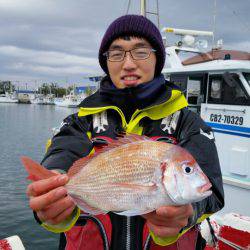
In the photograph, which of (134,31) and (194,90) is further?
(194,90)

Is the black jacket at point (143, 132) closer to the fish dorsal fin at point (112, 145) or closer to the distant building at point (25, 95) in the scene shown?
the fish dorsal fin at point (112, 145)

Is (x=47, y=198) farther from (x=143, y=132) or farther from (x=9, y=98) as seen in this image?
(x=9, y=98)

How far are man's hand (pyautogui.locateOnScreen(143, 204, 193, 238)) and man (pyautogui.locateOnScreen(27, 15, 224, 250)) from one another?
18 cm

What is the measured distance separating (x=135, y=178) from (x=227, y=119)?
21.7ft

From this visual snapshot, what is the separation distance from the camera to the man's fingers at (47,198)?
1753mm

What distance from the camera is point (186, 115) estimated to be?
245 cm

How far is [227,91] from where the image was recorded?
323 inches

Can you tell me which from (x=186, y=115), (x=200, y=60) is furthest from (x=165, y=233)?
(x=200, y=60)

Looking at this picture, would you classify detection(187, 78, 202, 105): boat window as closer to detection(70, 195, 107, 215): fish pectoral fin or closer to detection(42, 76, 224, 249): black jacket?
detection(42, 76, 224, 249): black jacket

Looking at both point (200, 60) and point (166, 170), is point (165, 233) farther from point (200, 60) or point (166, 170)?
point (200, 60)

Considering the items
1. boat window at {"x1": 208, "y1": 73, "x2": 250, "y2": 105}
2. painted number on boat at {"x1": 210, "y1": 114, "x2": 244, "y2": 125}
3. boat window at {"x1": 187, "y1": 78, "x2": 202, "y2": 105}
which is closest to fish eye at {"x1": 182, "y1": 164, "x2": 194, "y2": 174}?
painted number on boat at {"x1": 210, "y1": 114, "x2": 244, "y2": 125}

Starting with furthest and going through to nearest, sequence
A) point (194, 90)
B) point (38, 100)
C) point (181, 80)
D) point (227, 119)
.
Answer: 1. point (38, 100)
2. point (181, 80)
3. point (194, 90)
4. point (227, 119)

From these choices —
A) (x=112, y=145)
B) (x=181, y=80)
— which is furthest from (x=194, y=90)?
(x=112, y=145)

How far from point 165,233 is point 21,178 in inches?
553
